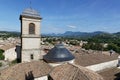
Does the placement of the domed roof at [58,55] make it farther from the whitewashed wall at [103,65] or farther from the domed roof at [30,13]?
the domed roof at [30,13]

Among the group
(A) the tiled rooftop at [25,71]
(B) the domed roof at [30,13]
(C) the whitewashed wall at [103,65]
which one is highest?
(B) the domed roof at [30,13]

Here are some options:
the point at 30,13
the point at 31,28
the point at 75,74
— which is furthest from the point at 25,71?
the point at 30,13

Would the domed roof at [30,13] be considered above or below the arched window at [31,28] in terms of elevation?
above

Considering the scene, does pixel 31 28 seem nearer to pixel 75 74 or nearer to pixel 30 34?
pixel 30 34

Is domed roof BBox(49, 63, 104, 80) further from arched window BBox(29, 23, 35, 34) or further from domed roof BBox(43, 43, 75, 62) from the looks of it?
arched window BBox(29, 23, 35, 34)

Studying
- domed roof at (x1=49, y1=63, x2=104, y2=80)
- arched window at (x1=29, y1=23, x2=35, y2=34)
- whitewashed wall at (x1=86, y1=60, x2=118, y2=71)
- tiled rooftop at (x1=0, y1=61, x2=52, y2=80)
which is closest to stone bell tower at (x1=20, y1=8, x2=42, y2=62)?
arched window at (x1=29, y1=23, x2=35, y2=34)

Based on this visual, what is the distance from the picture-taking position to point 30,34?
22859 mm

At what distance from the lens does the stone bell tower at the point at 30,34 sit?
877 inches

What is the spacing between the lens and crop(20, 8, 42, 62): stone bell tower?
2227 cm

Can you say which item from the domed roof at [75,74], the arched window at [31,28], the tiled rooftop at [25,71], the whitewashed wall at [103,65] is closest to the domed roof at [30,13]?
the arched window at [31,28]

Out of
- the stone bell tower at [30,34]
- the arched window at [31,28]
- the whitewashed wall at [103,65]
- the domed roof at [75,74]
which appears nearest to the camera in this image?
the domed roof at [75,74]

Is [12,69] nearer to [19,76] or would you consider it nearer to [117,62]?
[19,76]

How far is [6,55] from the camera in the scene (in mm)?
51781

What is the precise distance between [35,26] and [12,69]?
8617 mm
